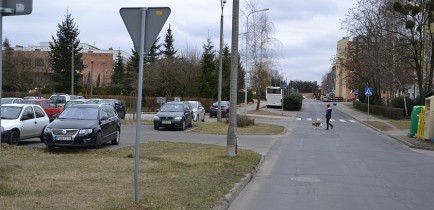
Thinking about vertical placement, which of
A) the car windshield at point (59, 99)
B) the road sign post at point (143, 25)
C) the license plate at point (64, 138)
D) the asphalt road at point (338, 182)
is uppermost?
the road sign post at point (143, 25)

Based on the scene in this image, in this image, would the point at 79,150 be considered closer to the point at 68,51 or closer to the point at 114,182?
the point at 114,182

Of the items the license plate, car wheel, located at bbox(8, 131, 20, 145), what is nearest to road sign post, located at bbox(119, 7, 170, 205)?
the license plate

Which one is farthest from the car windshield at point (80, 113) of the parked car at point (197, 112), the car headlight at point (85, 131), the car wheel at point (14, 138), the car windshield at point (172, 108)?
the parked car at point (197, 112)

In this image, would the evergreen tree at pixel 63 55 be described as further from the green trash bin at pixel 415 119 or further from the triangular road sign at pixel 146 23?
the triangular road sign at pixel 146 23

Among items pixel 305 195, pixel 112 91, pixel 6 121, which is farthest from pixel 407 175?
pixel 112 91

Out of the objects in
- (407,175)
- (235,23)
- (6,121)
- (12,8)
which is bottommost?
(407,175)

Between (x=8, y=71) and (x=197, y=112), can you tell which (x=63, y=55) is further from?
(x=197, y=112)

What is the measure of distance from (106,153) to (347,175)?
668cm

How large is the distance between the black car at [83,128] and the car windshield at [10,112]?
1.60 metres

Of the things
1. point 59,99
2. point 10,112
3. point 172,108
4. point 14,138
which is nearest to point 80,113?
point 14,138

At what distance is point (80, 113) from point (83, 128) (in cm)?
146

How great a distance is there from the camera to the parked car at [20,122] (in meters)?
14.8

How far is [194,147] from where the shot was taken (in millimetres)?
16688

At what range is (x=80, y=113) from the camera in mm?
15477
